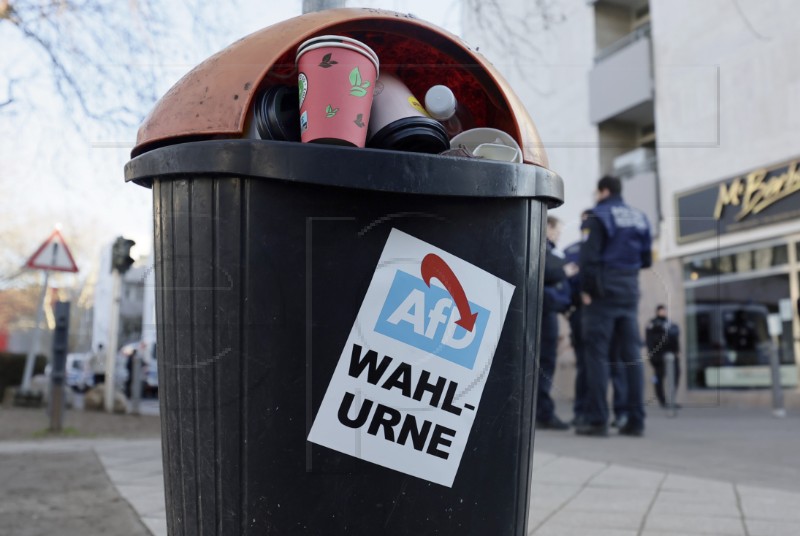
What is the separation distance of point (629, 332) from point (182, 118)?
A: 16.7ft

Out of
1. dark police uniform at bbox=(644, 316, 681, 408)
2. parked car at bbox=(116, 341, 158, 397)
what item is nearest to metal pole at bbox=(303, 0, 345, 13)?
parked car at bbox=(116, 341, 158, 397)

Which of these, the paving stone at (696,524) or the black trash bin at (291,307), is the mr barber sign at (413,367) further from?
the paving stone at (696,524)

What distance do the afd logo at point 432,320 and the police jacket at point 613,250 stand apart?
4.34m

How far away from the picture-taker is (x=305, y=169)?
4.58 ft

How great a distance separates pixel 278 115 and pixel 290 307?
16.2 inches

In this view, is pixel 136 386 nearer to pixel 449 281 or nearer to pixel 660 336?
pixel 660 336

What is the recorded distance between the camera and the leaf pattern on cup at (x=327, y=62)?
1.49 metres

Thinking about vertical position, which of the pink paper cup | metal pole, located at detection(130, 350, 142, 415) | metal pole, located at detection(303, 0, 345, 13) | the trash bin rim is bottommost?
metal pole, located at detection(130, 350, 142, 415)

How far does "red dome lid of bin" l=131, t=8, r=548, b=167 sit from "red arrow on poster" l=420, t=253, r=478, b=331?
39 centimetres

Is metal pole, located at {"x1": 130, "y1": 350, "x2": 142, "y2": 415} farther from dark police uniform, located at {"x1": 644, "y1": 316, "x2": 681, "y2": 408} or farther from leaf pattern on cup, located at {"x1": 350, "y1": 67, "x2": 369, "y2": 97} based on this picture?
leaf pattern on cup, located at {"x1": 350, "y1": 67, "x2": 369, "y2": 97}

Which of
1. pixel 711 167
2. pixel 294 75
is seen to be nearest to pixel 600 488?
pixel 294 75

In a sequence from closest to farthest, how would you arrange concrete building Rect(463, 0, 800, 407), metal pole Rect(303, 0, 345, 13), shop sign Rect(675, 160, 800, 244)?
metal pole Rect(303, 0, 345, 13), shop sign Rect(675, 160, 800, 244), concrete building Rect(463, 0, 800, 407)

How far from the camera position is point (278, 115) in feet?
5.00

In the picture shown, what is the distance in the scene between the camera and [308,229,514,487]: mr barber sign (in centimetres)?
146
